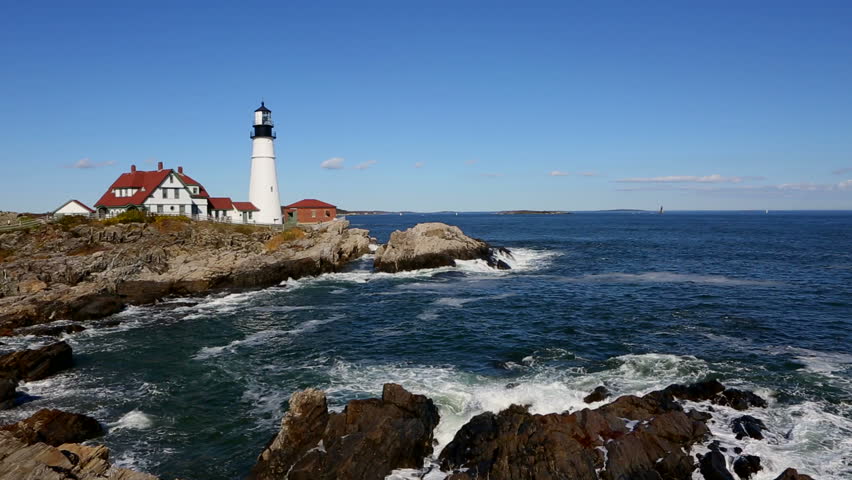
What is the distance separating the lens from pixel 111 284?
1626 inches

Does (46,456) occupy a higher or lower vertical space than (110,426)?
higher

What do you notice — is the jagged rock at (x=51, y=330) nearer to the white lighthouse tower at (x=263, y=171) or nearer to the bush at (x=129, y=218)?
the bush at (x=129, y=218)

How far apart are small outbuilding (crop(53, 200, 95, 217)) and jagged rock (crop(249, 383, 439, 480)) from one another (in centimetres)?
5992

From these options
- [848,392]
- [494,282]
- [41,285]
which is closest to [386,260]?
[494,282]

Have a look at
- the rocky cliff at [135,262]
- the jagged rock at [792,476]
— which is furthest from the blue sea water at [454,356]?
the rocky cliff at [135,262]

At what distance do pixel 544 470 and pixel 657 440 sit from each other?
4242mm

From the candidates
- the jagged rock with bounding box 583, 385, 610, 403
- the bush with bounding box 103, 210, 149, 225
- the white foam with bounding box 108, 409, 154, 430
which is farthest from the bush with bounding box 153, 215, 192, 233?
the jagged rock with bounding box 583, 385, 610, 403

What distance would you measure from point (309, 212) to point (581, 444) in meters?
73.9

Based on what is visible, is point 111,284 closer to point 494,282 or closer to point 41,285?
point 41,285

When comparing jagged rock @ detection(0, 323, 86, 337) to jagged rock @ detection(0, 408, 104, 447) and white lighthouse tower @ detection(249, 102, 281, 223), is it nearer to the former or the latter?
jagged rock @ detection(0, 408, 104, 447)

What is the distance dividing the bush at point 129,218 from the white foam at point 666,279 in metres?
47.8

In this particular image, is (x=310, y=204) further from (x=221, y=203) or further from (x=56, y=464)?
(x=56, y=464)

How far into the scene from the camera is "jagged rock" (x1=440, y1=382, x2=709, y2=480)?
1455cm

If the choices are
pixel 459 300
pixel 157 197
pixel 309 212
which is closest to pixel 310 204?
pixel 309 212
